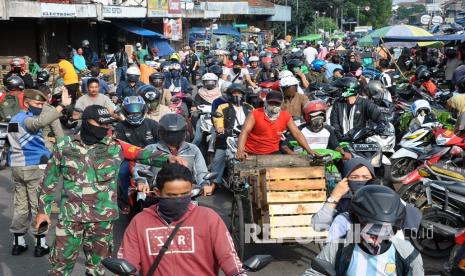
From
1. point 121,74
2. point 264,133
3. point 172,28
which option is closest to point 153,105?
point 264,133

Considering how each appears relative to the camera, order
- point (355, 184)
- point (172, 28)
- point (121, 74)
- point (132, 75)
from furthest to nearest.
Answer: point (172, 28)
point (121, 74)
point (132, 75)
point (355, 184)

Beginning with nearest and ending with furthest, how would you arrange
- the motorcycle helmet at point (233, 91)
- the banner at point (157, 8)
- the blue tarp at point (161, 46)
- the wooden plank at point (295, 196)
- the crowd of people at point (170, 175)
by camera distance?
the crowd of people at point (170, 175)
the wooden plank at point (295, 196)
the motorcycle helmet at point (233, 91)
the banner at point (157, 8)
the blue tarp at point (161, 46)

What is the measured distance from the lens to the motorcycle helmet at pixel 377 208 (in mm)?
3146

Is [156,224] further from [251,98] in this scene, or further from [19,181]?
[251,98]

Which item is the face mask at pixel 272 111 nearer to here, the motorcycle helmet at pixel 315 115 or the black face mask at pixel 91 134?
the motorcycle helmet at pixel 315 115

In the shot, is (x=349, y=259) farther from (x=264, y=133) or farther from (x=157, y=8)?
(x=157, y=8)

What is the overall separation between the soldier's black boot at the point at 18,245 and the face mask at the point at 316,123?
362cm

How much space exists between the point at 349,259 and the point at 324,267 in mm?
142

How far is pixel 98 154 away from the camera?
16.9 ft

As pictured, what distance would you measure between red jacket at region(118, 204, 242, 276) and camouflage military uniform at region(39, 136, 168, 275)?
1.67 metres

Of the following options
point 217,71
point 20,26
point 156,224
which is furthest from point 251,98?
point 20,26

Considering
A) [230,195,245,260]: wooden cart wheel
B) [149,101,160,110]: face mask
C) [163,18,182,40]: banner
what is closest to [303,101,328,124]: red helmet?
[230,195,245,260]: wooden cart wheel

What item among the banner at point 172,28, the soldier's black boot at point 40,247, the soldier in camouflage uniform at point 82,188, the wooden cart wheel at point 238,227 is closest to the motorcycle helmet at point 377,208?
the soldier in camouflage uniform at point 82,188

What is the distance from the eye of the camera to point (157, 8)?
33.2 metres
